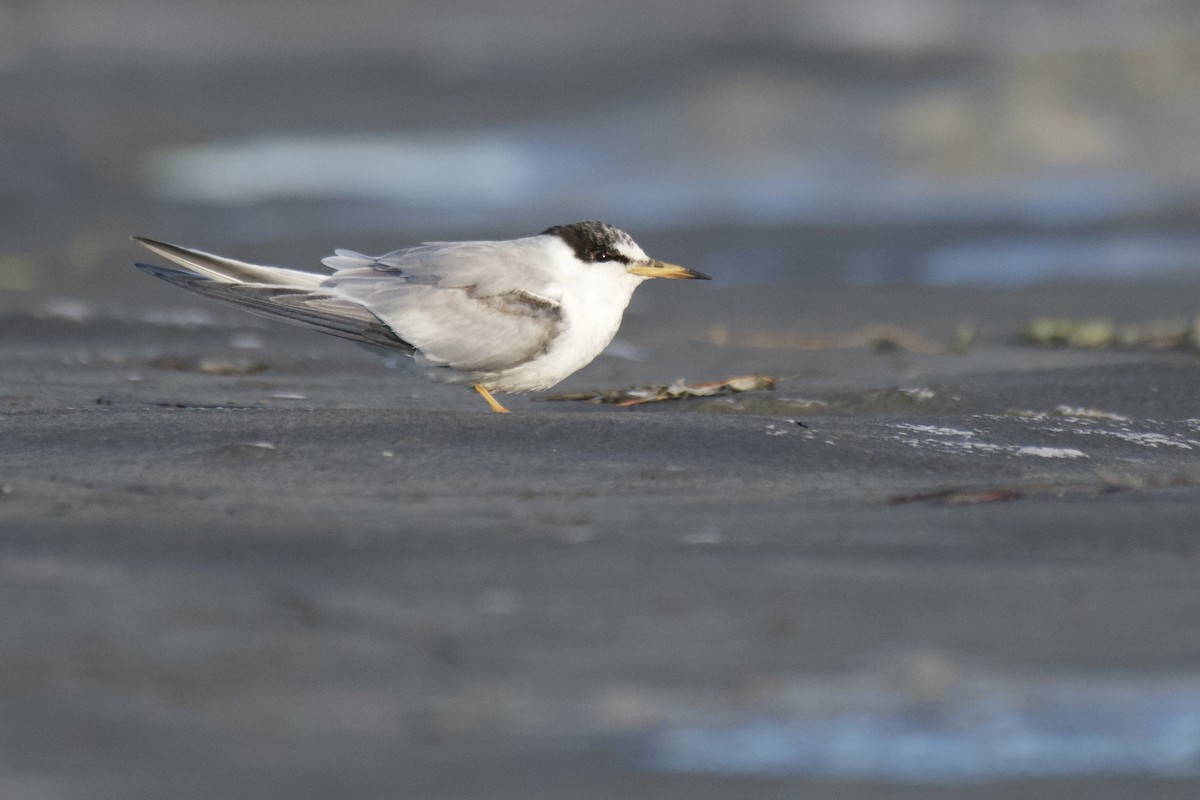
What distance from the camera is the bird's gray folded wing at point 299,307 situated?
475cm

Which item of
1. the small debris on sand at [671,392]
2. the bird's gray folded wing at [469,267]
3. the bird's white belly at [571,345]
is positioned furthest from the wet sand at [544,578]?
the bird's gray folded wing at [469,267]

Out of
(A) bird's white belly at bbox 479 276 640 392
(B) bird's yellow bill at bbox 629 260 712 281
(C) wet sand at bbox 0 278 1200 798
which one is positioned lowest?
(C) wet sand at bbox 0 278 1200 798

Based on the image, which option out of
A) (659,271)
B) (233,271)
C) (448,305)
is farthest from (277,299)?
(659,271)

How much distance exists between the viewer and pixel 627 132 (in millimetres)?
12516

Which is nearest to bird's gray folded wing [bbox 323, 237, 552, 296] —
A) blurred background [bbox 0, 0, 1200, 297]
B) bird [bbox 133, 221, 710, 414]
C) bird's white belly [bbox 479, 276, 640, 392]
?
bird [bbox 133, 221, 710, 414]

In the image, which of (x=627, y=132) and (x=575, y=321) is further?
(x=627, y=132)

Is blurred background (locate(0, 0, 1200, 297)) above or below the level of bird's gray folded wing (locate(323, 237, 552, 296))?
above

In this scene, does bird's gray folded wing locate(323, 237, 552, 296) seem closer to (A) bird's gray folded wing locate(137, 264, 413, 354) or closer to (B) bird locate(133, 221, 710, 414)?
(B) bird locate(133, 221, 710, 414)

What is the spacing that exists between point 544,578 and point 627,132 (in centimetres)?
991

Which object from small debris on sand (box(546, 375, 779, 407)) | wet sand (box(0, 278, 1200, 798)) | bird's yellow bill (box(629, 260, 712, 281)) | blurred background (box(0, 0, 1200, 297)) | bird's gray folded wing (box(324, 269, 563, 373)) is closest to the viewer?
wet sand (box(0, 278, 1200, 798))

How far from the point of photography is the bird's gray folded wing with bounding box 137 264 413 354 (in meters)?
4.75

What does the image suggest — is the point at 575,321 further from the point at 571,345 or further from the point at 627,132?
the point at 627,132

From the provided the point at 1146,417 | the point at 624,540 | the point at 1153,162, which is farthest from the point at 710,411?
the point at 1153,162

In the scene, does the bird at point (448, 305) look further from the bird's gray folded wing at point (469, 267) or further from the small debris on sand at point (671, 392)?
the small debris on sand at point (671, 392)
